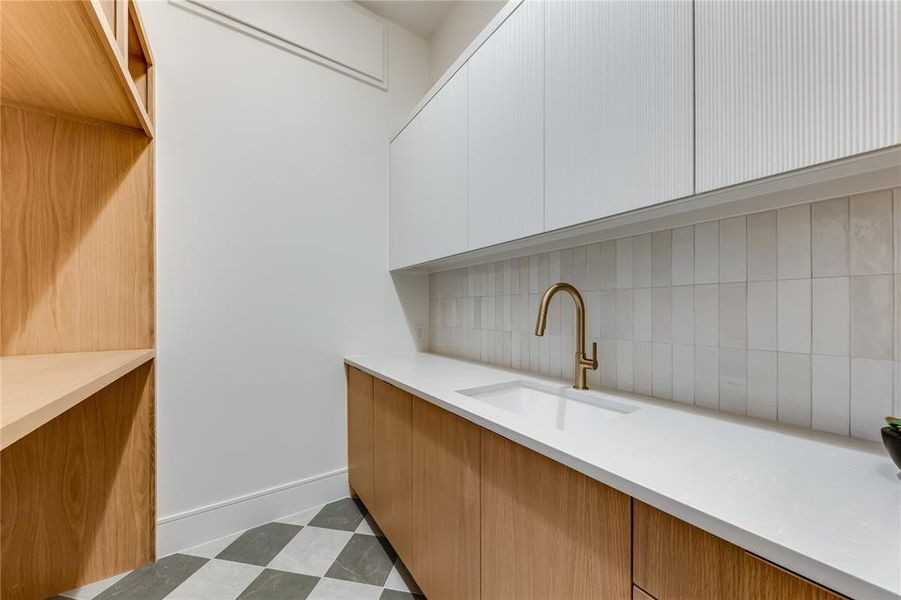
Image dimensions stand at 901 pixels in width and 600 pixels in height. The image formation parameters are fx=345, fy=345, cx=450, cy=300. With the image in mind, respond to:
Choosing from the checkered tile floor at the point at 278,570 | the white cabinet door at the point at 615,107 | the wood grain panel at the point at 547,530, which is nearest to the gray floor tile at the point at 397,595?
the checkered tile floor at the point at 278,570

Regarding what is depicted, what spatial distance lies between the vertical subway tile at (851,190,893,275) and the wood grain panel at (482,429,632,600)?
703 mm

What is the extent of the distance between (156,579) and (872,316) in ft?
7.65

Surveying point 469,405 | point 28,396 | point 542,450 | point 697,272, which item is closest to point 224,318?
point 28,396

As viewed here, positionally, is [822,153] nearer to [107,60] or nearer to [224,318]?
[107,60]

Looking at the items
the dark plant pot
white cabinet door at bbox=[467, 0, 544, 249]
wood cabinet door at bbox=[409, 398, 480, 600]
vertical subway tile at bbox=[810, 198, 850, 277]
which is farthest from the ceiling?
the dark plant pot

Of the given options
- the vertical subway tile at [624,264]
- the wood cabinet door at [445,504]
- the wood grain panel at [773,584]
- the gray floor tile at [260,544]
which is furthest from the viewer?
the gray floor tile at [260,544]

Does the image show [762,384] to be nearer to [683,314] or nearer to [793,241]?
[683,314]

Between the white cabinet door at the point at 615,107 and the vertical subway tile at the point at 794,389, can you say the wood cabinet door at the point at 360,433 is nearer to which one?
the white cabinet door at the point at 615,107

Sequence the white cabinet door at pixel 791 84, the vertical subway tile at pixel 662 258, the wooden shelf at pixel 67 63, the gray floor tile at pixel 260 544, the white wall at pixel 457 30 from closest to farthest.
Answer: the white cabinet door at pixel 791 84 < the wooden shelf at pixel 67 63 < the vertical subway tile at pixel 662 258 < the gray floor tile at pixel 260 544 < the white wall at pixel 457 30

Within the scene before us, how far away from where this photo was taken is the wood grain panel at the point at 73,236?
1.23m

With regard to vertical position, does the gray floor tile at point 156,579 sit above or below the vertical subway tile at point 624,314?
below

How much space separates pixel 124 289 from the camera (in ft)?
4.57

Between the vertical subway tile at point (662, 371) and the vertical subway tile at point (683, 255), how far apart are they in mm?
202

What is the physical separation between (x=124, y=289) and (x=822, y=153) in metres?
2.10
